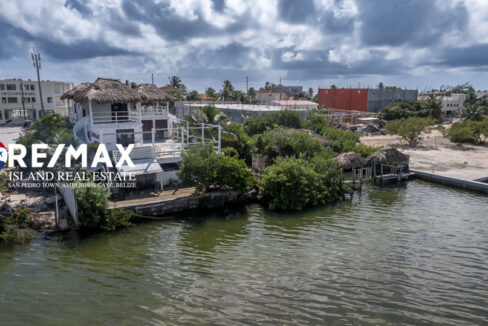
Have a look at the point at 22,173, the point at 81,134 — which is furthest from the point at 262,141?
the point at 22,173

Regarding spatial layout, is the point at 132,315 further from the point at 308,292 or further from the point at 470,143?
the point at 470,143

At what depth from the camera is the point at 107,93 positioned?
25469 millimetres

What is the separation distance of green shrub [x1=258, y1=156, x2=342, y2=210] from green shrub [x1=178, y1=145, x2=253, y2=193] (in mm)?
1373

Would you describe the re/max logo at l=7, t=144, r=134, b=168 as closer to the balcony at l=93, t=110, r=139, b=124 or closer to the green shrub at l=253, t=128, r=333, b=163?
the balcony at l=93, t=110, r=139, b=124

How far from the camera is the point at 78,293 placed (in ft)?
40.2

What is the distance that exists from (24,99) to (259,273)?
6454 cm

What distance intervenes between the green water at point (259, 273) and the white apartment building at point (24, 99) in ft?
174

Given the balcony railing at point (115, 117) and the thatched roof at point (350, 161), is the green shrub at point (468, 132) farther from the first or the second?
the balcony railing at point (115, 117)

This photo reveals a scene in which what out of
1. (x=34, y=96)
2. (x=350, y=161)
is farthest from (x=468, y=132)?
(x=34, y=96)

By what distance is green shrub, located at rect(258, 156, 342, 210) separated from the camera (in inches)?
837

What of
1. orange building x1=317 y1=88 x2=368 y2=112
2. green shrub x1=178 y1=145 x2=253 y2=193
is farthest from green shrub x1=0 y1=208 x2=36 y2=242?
orange building x1=317 y1=88 x2=368 y2=112

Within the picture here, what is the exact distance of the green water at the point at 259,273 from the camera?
11094mm

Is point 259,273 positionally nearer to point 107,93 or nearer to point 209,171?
point 209,171

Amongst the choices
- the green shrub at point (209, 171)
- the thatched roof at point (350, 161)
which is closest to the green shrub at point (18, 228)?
the green shrub at point (209, 171)
